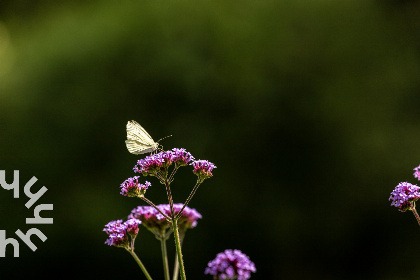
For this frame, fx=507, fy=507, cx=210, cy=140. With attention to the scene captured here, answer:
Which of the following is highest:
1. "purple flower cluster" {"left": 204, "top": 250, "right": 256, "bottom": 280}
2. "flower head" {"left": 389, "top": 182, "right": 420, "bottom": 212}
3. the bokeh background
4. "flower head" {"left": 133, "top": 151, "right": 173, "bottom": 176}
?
the bokeh background

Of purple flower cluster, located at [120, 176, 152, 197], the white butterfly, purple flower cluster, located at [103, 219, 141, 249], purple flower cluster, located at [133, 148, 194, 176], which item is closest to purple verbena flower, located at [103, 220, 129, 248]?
purple flower cluster, located at [103, 219, 141, 249]

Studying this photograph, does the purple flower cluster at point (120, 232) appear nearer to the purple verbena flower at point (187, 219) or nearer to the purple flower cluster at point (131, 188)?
the purple flower cluster at point (131, 188)

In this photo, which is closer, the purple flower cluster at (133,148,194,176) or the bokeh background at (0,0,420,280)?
the purple flower cluster at (133,148,194,176)

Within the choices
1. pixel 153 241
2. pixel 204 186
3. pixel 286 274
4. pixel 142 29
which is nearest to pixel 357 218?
pixel 286 274

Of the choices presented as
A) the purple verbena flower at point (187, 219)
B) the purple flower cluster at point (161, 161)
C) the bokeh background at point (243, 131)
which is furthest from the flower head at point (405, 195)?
the bokeh background at point (243, 131)

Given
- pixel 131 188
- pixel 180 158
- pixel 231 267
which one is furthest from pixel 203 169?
pixel 231 267

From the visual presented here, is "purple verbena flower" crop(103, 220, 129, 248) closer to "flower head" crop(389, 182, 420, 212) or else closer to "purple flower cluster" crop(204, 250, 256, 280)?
"purple flower cluster" crop(204, 250, 256, 280)

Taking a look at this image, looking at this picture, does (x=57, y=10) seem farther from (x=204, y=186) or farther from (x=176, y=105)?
(x=204, y=186)

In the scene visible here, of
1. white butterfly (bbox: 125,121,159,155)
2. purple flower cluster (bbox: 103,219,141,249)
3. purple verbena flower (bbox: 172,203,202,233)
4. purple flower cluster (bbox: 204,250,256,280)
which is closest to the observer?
purple flower cluster (bbox: 204,250,256,280)
